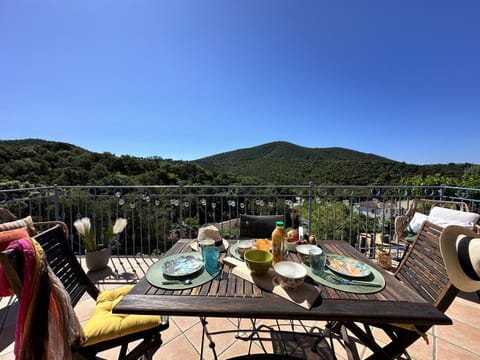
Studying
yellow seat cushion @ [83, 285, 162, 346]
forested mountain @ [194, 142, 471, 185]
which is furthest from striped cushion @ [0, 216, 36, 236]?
forested mountain @ [194, 142, 471, 185]

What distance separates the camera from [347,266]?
3.79ft

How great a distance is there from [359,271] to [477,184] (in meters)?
6.35

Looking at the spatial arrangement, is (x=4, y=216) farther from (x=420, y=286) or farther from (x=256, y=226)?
(x=420, y=286)

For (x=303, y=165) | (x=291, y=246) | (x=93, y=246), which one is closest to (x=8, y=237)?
(x=93, y=246)

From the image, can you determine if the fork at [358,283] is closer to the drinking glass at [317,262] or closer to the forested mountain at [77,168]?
the drinking glass at [317,262]

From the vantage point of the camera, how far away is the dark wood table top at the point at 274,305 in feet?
2.51

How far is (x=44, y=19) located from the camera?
3.29 m

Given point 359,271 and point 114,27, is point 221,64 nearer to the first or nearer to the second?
point 114,27

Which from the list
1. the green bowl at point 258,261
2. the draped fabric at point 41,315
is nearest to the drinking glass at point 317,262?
the green bowl at point 258,261

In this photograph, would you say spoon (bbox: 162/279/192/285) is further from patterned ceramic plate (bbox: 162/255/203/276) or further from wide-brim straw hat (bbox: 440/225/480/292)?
wide-brim straw hat (bbox: 440/225/480/292)

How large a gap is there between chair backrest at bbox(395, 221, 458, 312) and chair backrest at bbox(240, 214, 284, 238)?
3.44ft

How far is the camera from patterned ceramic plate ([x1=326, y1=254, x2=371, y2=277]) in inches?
42.1

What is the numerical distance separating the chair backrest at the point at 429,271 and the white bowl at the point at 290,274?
723 millimetres

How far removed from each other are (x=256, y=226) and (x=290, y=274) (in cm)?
98
